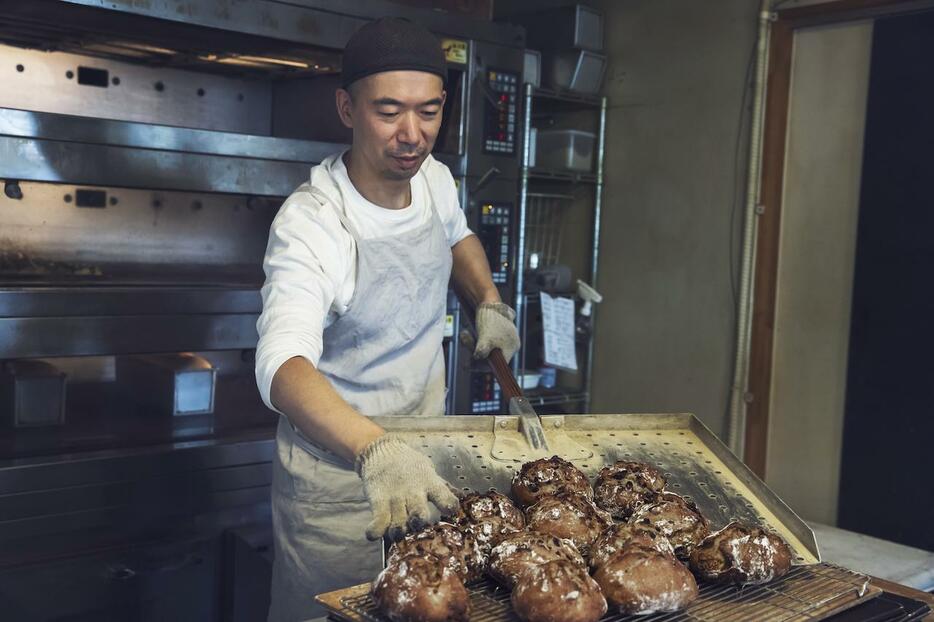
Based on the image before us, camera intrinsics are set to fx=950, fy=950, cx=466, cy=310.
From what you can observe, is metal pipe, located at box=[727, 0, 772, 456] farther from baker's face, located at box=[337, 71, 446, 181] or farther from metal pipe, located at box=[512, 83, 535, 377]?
baker's face, located at box=[337, 71, 446, 181]

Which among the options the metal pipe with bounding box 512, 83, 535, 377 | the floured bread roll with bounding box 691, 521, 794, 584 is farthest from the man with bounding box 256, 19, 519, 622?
the metal pipe with bounding box 512, 83, 535, 377

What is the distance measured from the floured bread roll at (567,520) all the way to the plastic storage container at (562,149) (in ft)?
8.48

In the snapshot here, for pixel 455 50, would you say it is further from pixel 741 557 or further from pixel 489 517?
pixel 741 557

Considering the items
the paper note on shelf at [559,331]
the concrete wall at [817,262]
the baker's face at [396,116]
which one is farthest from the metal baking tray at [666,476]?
the paper note on shelf at [559,331]

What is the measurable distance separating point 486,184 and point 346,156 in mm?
1055

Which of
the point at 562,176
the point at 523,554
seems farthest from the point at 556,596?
the point at 562,176

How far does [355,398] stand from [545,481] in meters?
0.56

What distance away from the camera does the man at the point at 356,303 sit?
68.1 inches

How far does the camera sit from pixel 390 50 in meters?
1.82

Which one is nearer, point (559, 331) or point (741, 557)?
point (741, 557)

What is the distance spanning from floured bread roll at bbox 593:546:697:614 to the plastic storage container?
282 cm

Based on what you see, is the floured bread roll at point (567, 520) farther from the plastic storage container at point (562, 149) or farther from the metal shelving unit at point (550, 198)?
the plastic storage container at point (562, 149)

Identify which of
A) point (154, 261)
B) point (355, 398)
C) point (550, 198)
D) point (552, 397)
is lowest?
point (552, 397)

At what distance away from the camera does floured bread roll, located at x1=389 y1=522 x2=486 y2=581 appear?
4.49 ft
